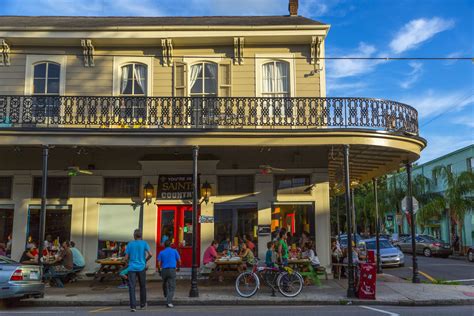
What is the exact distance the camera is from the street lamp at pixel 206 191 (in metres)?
15.4

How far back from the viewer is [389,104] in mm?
13883

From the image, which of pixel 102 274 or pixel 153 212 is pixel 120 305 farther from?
pixel 153 212

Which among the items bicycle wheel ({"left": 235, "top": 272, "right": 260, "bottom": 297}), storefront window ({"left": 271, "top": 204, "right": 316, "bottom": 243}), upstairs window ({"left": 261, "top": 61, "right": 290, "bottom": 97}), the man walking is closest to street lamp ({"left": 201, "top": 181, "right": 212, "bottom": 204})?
storefront window ({"left": 271, "top": 204, "right": 316, "bottom": 243})

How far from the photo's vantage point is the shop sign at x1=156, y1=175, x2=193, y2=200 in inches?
615

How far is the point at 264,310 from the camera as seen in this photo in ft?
33.2

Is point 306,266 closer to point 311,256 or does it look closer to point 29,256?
point 311,256

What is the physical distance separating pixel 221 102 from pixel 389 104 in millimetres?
4889

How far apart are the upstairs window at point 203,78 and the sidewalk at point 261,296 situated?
628 cm

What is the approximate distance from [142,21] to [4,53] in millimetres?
4834

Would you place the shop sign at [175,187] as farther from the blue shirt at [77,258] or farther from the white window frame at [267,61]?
the white window frame at [267,61]

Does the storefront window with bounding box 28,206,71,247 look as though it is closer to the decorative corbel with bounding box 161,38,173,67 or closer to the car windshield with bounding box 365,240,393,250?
the decorative corbel with bounding box 161,38,173,67

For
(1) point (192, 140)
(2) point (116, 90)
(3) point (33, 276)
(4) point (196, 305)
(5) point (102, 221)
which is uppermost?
(2) point (116, 90)

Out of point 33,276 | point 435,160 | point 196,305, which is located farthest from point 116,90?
point 435,160

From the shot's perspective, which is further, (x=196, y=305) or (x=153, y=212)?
(x=153, y=212)
